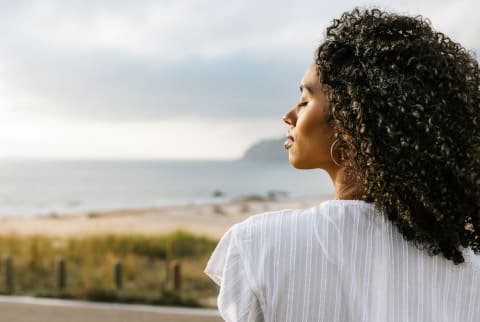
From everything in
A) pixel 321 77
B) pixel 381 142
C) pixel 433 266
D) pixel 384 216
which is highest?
pixel 321 77

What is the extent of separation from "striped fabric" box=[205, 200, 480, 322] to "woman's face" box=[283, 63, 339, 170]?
13 centimetres

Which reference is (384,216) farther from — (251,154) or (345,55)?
(251,154)

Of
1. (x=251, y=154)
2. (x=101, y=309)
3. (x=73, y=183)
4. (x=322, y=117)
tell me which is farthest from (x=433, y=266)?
(x=251, y=154)

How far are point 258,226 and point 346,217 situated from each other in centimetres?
18

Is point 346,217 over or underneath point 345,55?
underneath

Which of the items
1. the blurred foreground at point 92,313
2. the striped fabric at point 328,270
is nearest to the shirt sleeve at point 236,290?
the striped fabric at point 328,270

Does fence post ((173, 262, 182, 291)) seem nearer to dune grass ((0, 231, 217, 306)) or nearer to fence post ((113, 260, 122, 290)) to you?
dune grass ((0, 231, 217, 306))

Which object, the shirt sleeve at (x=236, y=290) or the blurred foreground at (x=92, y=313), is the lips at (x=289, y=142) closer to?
the shirt sleeve at (x=236, y=290)

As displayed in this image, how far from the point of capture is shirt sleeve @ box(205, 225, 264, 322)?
1.23 metres

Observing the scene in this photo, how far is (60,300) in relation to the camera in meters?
7.69

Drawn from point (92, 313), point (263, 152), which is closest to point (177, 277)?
point (92, 313)

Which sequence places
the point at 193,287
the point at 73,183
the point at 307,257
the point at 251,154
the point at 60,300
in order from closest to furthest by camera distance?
1. the point at 307,257
2. the point at 60,300
3. the point at 193,287
4. the point at 73,183
5. the point at 251,154

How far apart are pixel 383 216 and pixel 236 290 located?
0.33 meters

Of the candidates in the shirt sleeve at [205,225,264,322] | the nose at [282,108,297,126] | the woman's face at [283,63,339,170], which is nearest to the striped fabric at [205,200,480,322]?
the shirt sleeve at [205,225,264,322]
